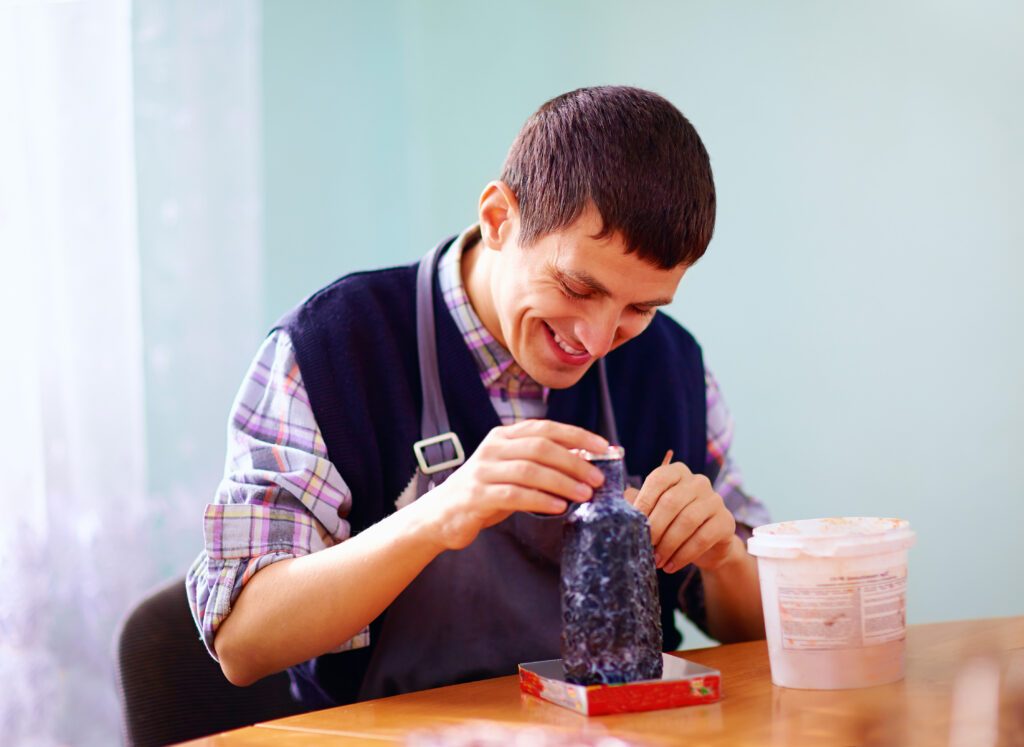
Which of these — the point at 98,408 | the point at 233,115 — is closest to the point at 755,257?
the point at 233,115

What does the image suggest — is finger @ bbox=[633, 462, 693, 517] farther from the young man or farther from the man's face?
the man's face

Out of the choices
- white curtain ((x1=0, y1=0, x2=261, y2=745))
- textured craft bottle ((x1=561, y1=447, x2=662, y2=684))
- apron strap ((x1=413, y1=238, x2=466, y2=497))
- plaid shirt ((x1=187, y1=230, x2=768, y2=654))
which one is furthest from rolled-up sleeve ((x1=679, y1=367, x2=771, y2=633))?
white curtain ((x1=0, y1=0, x2=261, y2=745))

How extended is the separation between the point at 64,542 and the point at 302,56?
1.21 metres

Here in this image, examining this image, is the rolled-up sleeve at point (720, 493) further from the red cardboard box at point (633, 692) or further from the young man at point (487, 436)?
the red cardboard box at point (633, 692)

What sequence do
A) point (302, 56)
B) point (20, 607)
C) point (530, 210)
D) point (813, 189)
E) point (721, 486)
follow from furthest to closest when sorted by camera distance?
point (302, 56) → point (813, 189) → point (20, 607) → point (721, 486) → point (530, 210)

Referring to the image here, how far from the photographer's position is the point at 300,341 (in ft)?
4.04

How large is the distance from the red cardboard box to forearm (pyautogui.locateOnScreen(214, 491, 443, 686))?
0.58 ft

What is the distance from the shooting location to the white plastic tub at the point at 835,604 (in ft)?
2.96

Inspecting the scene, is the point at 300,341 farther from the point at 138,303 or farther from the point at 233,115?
the point at 233,115

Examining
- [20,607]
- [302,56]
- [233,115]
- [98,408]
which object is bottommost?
[20,607]

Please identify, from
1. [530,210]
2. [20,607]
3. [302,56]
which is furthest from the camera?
[302,56]

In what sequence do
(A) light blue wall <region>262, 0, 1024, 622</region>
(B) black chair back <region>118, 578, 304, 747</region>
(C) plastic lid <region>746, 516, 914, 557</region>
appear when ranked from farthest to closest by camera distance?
1. (A) light blue wall <region>262, 0, 1024, 622</region>
2. (B) black chair back <region>118, 578, 304, 747</region>
3. (C) plastic lid <region>746, 516, 914, 557</region>

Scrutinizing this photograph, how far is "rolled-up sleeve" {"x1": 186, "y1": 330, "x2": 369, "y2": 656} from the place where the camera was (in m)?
1.05

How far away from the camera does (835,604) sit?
35.6 inches
